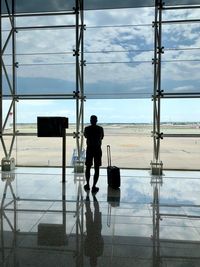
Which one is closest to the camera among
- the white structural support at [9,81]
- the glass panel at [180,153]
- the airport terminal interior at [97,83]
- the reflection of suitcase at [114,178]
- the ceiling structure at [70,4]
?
the reflection of suitcase at [114,178]

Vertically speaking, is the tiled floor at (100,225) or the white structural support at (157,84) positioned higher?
the white structural support at (157,84)

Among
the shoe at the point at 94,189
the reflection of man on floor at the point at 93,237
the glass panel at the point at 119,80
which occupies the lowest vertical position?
the reflection of man on floor at the point at 93,237

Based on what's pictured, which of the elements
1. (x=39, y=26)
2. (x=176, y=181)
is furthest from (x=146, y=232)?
(x=39, y=26)

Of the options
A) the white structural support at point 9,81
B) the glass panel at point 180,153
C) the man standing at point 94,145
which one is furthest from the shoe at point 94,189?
the white structural support at point 9,81

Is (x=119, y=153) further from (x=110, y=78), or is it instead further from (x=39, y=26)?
(x=39, y=26)

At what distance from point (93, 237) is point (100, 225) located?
1.53 feet

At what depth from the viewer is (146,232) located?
4.04m

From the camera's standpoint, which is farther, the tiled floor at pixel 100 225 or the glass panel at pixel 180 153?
the glass panel at pixel 180 153

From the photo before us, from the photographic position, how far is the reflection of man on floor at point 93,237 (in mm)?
3369

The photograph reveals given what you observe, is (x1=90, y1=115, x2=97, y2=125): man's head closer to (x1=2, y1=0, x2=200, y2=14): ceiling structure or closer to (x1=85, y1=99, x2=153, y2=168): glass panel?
(x1=85, y1=99, x2=153, y2=168): glass panel

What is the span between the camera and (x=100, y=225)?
4328 millimetres

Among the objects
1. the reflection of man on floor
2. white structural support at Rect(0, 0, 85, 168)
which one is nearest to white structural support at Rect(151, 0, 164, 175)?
white structural support at Rect(0, 0, 85, 168)

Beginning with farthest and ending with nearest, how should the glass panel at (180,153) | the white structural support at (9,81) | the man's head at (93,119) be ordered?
the glass panel at (180,153)
the white structural support at (9,81)
the man's head at (93,119)

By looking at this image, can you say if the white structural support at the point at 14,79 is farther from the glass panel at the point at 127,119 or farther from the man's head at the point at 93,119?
the man's head at the point at 93,119
